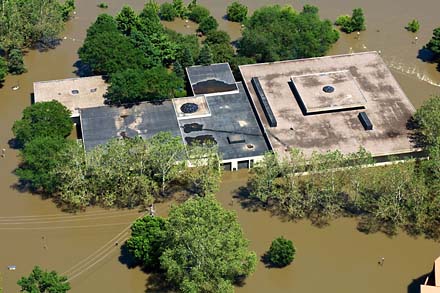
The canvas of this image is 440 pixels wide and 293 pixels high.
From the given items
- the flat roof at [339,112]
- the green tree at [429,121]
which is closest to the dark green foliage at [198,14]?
the flat roof at [339,112]

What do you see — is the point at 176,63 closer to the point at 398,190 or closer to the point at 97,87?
the point at 97,87

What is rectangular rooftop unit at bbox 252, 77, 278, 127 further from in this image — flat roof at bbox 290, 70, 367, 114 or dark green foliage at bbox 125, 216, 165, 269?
dark green foliage at bbox 125, 216, 165, 269

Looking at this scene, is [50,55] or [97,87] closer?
[97,87]

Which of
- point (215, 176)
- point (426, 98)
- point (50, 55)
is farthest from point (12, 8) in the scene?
point (426, 98)

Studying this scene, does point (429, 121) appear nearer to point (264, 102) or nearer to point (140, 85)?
point (264, 102)

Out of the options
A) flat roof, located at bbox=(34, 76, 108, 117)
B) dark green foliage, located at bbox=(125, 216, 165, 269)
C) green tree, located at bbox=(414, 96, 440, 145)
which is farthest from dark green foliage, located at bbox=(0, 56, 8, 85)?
green tree, located at bbox=(414, 96, 440, 145)
